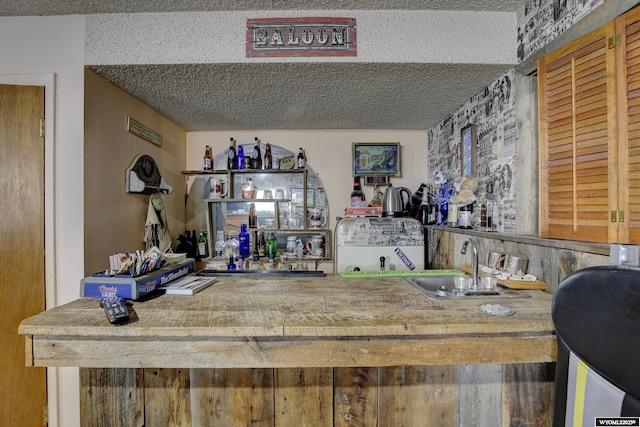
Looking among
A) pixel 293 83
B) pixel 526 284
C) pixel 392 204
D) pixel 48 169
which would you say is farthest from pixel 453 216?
pixel 48 169

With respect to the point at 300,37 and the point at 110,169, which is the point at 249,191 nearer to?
the point at 110,169

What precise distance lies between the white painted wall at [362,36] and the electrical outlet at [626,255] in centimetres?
129

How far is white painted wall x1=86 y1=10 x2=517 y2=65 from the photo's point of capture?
70.7 inches

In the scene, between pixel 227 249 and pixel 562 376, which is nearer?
pixel 562 376

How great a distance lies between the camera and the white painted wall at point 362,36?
70.7 inches

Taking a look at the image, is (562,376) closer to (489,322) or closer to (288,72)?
(489,322)

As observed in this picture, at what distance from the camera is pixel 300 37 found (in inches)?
71.1

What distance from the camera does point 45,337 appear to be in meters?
0.94

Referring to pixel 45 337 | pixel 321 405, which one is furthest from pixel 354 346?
pixel 45 337

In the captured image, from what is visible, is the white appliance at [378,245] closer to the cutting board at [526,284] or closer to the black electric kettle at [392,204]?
the black electric kettle at [392,204]

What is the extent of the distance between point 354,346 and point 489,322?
1.46ft

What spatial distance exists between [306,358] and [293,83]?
5.92 feet

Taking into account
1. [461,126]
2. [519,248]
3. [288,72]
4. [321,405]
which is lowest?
[321,405]

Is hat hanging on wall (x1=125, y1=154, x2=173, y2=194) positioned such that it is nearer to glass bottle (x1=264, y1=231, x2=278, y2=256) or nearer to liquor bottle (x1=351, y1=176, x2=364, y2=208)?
glass bottle (x1=264, y1=231, x2=278, y2=256)
